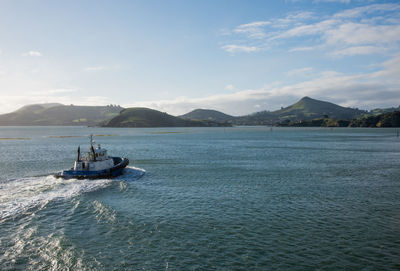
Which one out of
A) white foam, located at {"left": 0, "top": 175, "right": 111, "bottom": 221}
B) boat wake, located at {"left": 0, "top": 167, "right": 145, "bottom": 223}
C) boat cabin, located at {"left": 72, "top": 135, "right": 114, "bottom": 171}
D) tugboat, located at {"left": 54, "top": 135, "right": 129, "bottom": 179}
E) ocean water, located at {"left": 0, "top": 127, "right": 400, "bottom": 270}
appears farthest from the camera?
boat cabin, located at {"left": 72, "top": 135, "right": 114, "bottom": 171}

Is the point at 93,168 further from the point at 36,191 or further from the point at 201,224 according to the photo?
the point at 201,224

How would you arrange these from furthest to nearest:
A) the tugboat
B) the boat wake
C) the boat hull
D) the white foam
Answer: the tugboat
the boat hull
the white foam
the boat wake

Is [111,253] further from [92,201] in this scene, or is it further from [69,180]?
[69,180]

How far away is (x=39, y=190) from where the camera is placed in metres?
36.2

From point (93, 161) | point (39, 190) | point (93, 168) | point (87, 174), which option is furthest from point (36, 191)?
point (93, 161)

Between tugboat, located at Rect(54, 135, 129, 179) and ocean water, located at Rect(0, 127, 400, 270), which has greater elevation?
tugboat, located at Rect(54, 135, 129, 179)

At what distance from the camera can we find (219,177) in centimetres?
4547

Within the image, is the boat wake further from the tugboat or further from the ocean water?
the tugboat

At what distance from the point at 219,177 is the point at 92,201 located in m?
21.7

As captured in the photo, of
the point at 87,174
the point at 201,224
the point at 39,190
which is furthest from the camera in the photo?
the point at 87,174

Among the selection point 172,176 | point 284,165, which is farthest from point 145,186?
point 284,165

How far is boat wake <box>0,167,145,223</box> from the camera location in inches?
1138

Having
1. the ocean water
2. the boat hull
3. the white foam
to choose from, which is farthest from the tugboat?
the ocean water

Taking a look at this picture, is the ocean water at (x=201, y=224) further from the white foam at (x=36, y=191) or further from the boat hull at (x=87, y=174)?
the boat hull at (x=87, y=174)
